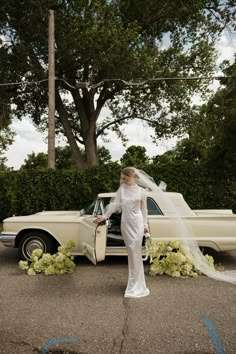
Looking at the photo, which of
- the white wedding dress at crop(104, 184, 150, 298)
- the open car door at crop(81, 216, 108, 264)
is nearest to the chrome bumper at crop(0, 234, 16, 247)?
the open car door at crop(81, 216, 108, 264)

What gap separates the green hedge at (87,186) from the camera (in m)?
12.5

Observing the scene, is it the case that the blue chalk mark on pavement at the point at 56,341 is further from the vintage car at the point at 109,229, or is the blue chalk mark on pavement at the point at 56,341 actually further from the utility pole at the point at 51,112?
the utility pole at the point at 51,112

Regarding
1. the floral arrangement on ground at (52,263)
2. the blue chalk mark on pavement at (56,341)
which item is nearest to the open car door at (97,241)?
the floral arrangement on ground at (52,263)

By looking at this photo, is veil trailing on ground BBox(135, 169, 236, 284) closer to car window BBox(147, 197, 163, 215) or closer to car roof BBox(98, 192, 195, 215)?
car roof BBox(98, 192, 195, 215)

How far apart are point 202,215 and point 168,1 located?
15727 mm

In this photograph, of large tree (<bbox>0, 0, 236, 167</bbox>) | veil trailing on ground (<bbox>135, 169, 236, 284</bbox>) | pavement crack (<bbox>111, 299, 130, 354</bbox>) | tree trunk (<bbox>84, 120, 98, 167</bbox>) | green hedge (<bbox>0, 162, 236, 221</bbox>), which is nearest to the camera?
pavement crack (<bbox>111, 299, 130, 354</bbox>)

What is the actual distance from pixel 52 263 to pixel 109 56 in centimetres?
1232

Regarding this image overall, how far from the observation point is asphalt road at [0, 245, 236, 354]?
3795 mm

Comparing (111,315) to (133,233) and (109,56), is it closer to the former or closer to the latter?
(133,233)

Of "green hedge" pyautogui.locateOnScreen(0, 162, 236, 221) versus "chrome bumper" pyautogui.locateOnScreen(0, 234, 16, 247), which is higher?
"green hedge" pyautogui.locateOnScreen(0, 162, 236, 221)

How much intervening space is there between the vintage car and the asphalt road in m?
0.68

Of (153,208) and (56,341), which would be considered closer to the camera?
(56,341)

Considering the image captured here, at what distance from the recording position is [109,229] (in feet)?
23.0

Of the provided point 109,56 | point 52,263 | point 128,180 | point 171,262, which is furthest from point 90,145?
point 128,180
